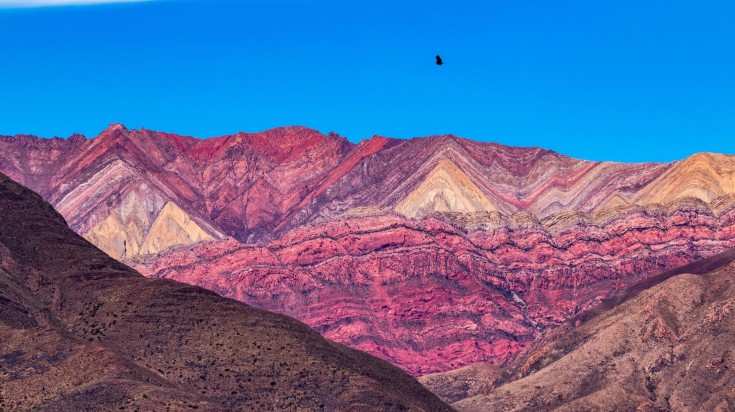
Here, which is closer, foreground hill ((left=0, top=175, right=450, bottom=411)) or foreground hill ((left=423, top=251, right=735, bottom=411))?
foreground hill ((left=0, top=175, right=450, bottom=411))

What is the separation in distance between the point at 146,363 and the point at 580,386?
64.3 metres

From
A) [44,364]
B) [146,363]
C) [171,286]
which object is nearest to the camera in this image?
[44,364]

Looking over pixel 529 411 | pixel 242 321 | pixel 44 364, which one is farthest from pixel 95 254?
pixel 529 411

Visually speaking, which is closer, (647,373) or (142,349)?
(142,349)

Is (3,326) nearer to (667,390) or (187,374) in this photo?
(187,374)

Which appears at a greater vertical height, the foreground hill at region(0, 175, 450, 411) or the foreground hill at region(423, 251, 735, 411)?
the foreground hill at region(423, 251, 735, 411)

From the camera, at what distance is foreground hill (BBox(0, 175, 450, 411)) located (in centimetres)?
12275

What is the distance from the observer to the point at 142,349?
134875mm

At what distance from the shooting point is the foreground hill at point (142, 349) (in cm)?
12275

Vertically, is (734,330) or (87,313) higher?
(734,330)

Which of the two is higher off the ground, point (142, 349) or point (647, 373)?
point (647, 373)

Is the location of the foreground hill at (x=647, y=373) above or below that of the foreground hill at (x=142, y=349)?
above

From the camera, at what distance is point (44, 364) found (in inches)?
4906

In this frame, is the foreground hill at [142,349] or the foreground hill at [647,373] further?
the foreground hill at [647,373]
